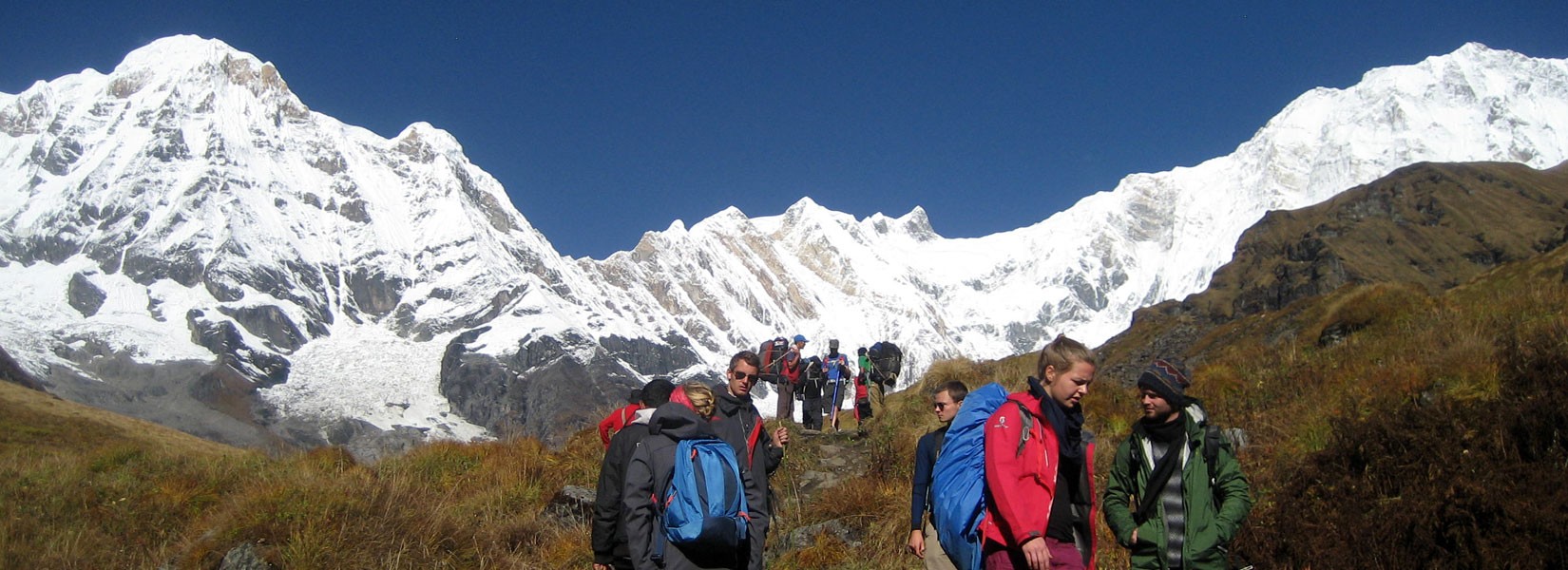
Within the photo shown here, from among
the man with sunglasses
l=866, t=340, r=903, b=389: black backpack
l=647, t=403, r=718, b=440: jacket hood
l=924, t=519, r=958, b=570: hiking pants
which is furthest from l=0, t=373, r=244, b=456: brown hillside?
l=924, t=519, r=958, b=570: hiking pants

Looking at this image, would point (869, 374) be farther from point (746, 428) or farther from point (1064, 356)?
point (1064, 356)

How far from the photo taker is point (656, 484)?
19.2 feet

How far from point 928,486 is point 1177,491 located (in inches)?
55.6

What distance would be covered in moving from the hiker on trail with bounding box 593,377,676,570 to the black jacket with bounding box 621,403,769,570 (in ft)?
0.76

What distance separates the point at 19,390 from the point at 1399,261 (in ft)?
288

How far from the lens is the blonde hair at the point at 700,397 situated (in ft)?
20.5

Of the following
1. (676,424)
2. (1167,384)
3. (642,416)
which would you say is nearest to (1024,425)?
(1167,384)

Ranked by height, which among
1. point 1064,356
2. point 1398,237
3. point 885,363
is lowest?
point 1064,356

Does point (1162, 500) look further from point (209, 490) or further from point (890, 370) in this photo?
point (890, 370)

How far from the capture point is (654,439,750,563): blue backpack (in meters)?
5.70

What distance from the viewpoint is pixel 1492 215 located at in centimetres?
8956

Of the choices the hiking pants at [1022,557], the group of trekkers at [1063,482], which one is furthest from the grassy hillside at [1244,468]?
the hiking pants at [1022,557]

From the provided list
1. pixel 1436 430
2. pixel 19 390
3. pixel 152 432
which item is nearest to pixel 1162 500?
pixel 1436 430

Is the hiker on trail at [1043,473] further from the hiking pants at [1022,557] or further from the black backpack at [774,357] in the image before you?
the black backpack at [774,357]
